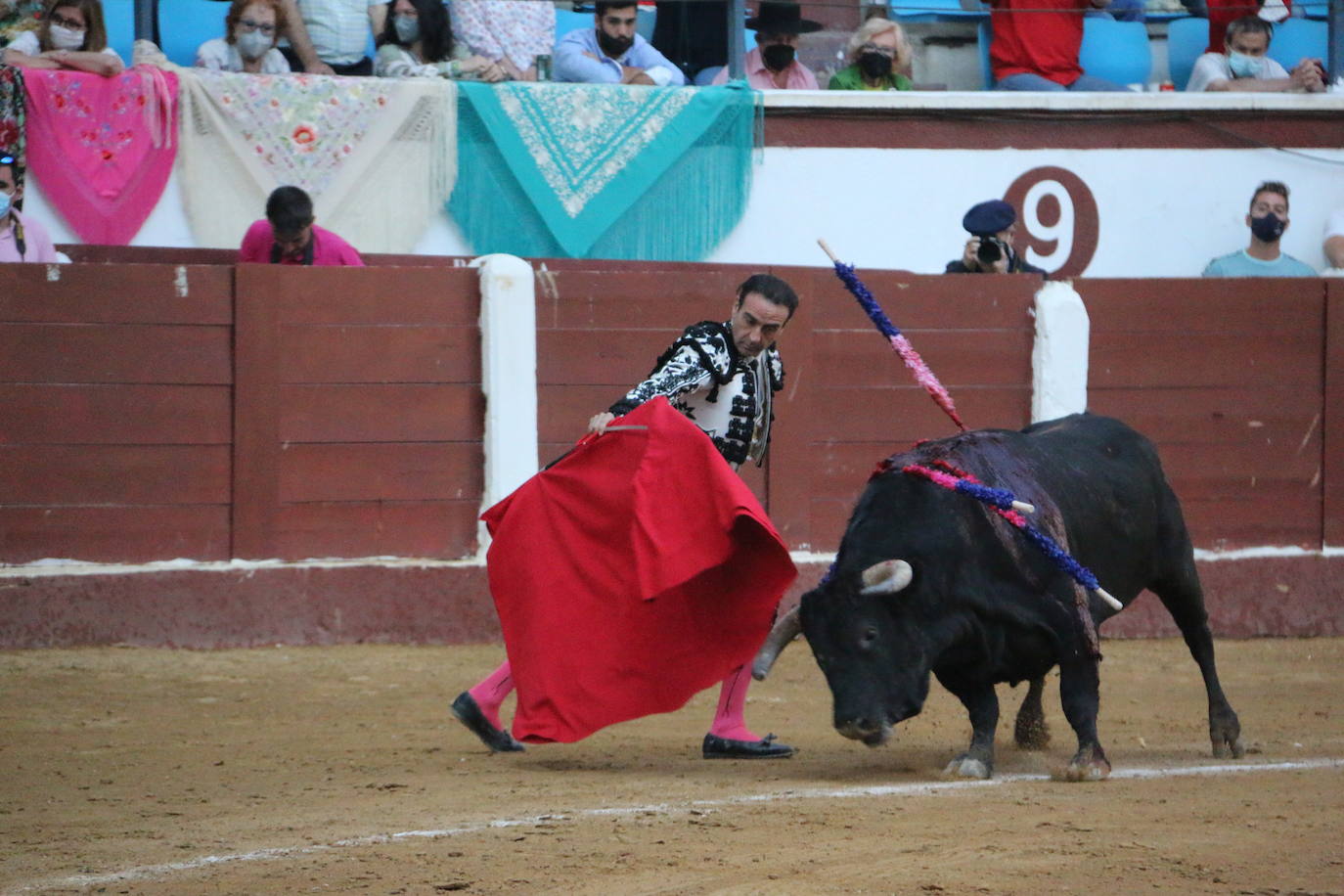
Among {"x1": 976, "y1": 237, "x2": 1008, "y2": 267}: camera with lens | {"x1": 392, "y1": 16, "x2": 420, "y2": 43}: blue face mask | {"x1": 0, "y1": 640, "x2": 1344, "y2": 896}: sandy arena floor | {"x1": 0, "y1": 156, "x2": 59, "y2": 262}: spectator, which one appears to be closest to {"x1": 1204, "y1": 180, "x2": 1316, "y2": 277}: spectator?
{"x1": 976, "y1": 237, "x2": 1008, "y2": 267}: camera with lens

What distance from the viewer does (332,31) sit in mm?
7246

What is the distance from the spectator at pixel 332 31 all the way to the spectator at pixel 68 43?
0.74m

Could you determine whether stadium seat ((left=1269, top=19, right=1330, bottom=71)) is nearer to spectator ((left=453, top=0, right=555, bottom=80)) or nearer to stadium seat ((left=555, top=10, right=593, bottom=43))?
stadium seat ((left=555, top=10, right=593, bottom=43))

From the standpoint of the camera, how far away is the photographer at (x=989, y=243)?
6.77 meters

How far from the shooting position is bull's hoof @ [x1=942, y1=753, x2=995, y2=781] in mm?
4125

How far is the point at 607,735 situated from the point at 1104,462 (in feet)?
4.98

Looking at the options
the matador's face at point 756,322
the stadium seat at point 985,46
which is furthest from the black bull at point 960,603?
the stadium seat at point 985,46

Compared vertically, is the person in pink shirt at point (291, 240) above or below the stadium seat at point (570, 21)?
below

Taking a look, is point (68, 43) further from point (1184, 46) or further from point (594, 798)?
point (1184, 46)

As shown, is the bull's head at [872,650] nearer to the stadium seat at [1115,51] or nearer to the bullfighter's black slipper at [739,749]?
the bullfighter's black slipper at [739,749]

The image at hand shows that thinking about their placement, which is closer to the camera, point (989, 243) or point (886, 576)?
point (886, 576)

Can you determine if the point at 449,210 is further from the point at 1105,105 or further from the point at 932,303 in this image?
the point at 1105,105

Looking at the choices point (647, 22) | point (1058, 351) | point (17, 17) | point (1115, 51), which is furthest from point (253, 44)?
point (1115, 51)

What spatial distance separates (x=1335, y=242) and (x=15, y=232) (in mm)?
5546
